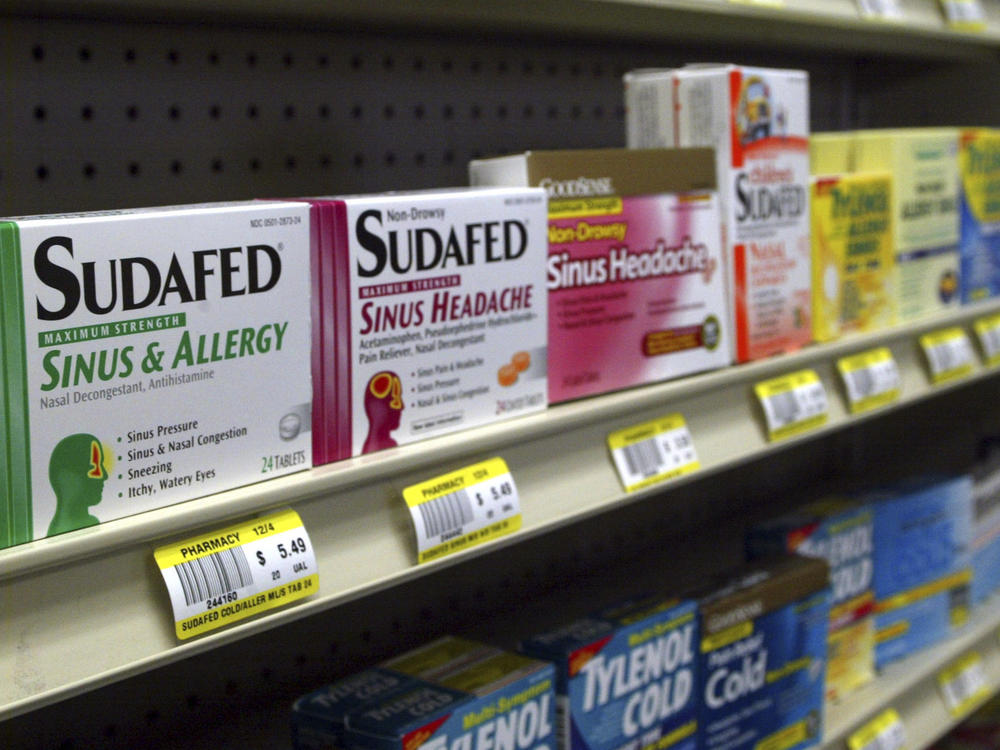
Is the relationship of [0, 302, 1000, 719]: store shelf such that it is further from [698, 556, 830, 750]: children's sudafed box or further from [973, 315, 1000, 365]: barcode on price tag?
[973, 315, 1000, 365]: barcode on price tag

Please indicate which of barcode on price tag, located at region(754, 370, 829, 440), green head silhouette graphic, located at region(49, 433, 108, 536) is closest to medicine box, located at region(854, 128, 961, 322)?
barcode on price tag, located at region(754, 370, 829, 440)

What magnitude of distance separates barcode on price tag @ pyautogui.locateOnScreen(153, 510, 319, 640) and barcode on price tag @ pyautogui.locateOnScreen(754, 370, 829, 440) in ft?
2.17

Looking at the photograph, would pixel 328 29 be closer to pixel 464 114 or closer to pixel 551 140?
pixel 464 114

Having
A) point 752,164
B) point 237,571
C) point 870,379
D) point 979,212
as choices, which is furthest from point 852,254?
point 237,571

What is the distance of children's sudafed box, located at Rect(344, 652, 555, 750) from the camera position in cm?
97

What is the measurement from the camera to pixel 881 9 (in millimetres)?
1459

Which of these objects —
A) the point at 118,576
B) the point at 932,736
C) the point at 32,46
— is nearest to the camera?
the point at 118,576

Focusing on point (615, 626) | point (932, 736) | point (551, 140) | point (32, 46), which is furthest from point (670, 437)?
point (932, 736)

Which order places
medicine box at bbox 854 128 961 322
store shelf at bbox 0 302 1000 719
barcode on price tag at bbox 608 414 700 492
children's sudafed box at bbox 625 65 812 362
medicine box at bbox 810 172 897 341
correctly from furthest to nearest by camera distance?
medicine box at bbox 854 128 961 322, medicine box at bbox 810 172 897 341, children's sudafed box at bbox 625 65 812 362, barcode on price tag at bbox 608 414 700 492, store shelf at bbox 0 302 1000 719

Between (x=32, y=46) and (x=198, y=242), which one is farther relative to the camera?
(x=32, y=46)

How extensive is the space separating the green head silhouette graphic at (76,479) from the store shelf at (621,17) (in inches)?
18.7

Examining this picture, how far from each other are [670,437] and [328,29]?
0.62m

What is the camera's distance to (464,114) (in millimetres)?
1449

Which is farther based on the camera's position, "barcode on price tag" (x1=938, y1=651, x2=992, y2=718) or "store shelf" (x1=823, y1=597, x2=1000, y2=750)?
"barcode on price tag" (x1=938, y1=651, x2=992, y2=718)
